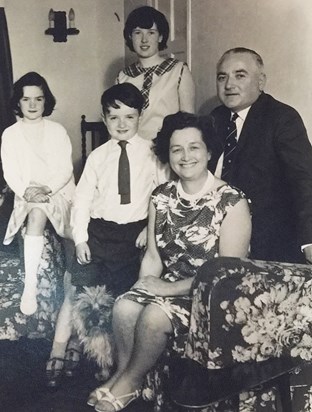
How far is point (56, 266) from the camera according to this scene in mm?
3068

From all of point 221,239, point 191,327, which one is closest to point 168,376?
point 191,327

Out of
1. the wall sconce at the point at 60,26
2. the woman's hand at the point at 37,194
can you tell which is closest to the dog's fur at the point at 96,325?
the woman's hand at the point at 37,194

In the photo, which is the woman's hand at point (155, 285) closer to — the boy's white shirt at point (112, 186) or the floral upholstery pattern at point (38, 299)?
the boy's white shirt at point (112, 186)

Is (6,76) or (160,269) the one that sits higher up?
(6,76)

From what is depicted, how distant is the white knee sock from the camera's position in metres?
2.93

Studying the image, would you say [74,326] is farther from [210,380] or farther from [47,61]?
[47,61]

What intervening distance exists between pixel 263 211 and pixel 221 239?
332mm

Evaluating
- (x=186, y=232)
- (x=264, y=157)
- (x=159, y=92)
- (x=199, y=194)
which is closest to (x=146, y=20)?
(x=159, y=92)

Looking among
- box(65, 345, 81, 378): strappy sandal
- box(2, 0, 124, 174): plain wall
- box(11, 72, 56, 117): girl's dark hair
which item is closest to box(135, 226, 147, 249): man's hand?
box(65, 345, 81, 378): strappy sandal

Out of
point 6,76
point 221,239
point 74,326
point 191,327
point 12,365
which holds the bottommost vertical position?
point 12,365

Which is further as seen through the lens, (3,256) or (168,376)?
(3,256)

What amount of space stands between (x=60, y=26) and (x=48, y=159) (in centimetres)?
168

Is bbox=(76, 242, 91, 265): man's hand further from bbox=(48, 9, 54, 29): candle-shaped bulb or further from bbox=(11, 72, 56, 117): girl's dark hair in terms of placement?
bbox=(48, 9, 54, 29): candle-shaped bulb

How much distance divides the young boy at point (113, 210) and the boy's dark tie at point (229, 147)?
1.01 ft
